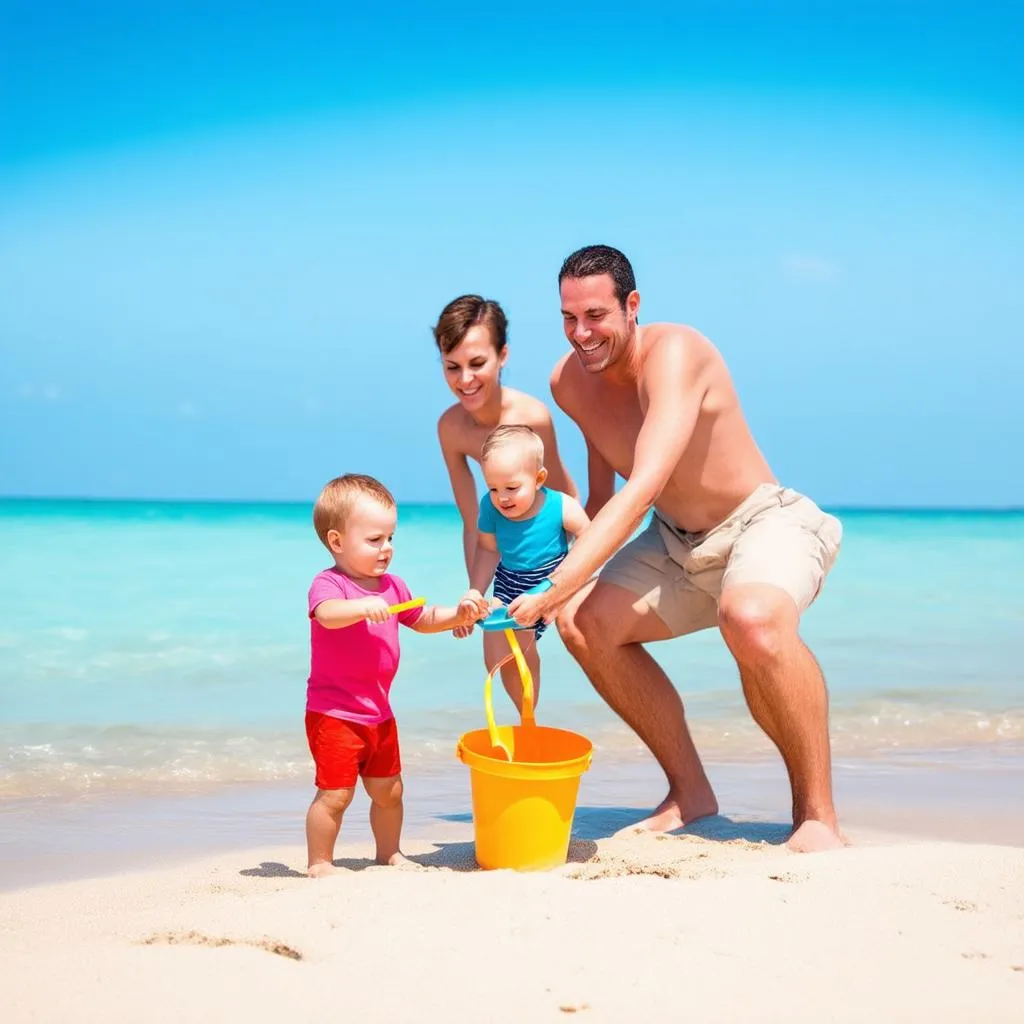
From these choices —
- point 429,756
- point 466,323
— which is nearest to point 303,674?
point 429,756

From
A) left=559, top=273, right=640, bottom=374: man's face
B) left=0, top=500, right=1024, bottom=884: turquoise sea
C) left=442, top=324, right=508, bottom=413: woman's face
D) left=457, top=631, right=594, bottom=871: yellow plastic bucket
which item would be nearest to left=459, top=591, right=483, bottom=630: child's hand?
left=457, top=631, right=594, bottom=871: yellow plastic bucket

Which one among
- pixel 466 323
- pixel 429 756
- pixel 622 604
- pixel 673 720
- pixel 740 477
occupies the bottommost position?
pixel 429 756

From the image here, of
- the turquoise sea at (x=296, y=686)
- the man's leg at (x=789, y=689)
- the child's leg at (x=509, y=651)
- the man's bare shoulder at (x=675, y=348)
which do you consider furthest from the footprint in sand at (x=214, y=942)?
the man's bare shoulder at (x=675, y=348)

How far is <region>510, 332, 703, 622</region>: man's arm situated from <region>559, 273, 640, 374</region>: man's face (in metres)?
0.14

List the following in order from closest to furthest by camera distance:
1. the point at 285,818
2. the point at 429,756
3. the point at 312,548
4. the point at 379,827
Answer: the point at 379,827, the point at 285,818, the point at 429,756, the point at 312,548

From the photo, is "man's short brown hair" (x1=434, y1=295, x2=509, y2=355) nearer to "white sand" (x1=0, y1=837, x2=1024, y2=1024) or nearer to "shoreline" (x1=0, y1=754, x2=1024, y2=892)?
"shoreline" (x1=0, y1=754, x2=1024, y2=892)

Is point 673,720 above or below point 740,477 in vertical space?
below

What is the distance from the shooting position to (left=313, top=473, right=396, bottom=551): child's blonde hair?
350 centimetres

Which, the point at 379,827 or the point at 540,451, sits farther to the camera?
the point at 540,451

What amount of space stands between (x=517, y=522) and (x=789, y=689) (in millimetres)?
1117

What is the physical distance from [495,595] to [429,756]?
54.6 inches

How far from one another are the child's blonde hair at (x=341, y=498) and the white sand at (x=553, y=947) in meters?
1.02

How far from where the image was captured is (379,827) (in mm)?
3635

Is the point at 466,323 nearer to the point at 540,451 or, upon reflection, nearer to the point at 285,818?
the point at 540,451
